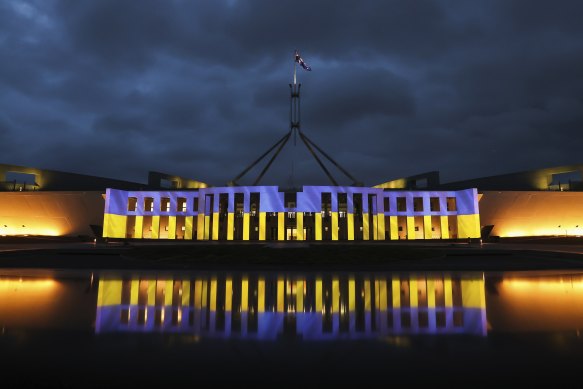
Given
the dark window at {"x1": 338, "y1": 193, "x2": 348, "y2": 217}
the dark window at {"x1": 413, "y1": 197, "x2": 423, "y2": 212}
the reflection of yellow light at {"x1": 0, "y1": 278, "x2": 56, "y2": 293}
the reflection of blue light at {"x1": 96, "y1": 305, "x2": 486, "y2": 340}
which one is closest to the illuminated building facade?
the dark window at {"x1": 413, "y1": 197, "x2": 423, "y2": 212}

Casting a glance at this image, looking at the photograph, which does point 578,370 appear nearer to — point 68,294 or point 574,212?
point 68,294

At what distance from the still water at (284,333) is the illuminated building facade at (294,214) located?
99.7 feet

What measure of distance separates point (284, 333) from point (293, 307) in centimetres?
224

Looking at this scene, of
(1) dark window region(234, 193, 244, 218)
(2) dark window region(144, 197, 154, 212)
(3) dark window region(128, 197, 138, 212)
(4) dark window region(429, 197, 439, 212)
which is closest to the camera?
(1) dark window region(234, 193, 244, 218)

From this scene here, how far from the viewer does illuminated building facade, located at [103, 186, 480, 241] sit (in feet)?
138

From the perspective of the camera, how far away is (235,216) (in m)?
43.6

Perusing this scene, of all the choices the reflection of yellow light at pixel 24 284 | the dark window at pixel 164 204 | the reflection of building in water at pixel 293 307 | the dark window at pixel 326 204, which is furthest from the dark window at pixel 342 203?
the reflection of yellow light at pixel 24 284

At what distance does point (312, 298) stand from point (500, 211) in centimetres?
4686

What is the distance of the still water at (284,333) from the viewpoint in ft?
14.2

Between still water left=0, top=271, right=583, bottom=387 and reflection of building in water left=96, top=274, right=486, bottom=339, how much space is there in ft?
0.14

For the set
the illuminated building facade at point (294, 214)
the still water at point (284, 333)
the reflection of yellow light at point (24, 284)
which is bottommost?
the still water at point (284, 333)

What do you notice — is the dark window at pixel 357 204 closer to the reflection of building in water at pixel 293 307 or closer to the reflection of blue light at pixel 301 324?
the reflection of building in water at pixel 293 307

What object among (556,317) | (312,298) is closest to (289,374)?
(312,298)

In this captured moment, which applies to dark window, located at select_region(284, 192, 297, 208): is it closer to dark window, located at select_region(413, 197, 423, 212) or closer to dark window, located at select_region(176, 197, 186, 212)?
dark window, located at select_region(176, 197, 186, 212)
